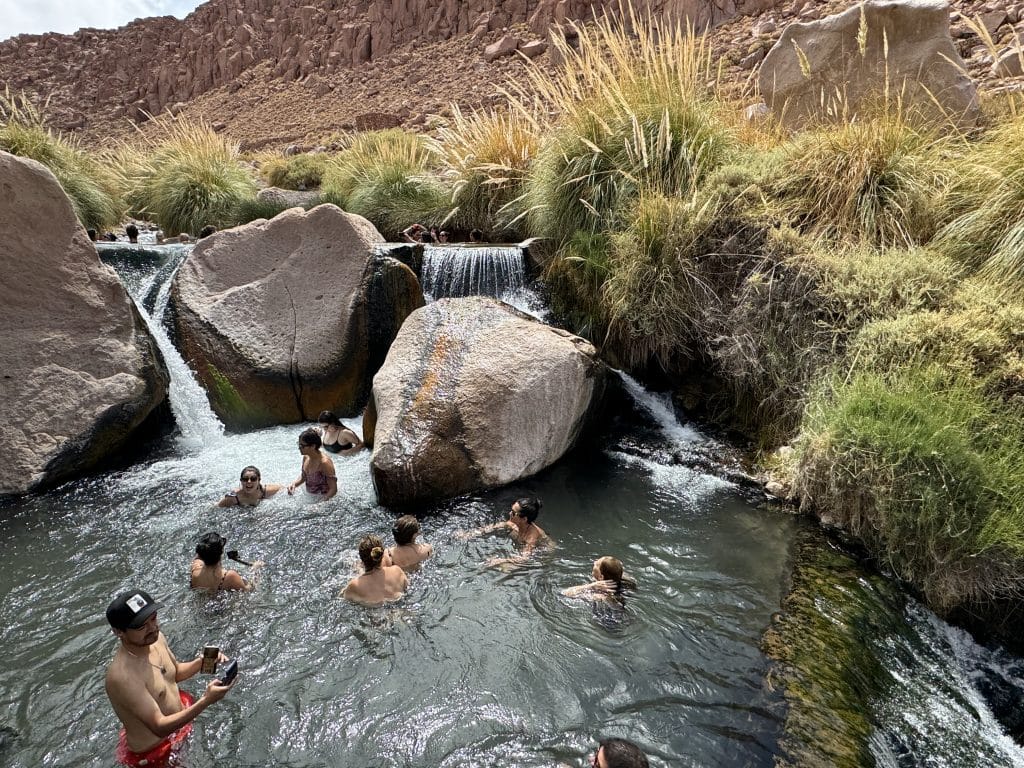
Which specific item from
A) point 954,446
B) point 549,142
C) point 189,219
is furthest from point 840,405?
point 189,219

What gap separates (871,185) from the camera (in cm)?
503

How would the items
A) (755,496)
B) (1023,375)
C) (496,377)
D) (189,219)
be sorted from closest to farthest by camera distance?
(1023,375) < (755,496) < (496,377) < (189,219)

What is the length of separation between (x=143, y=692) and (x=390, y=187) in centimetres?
915

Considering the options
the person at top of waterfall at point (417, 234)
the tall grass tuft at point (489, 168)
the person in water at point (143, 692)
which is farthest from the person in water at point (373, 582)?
the person at top of waterfall at point (417, 234)

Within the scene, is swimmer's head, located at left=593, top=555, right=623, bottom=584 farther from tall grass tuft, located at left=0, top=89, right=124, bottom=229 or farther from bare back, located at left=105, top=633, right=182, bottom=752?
tall grass tuft, located at left=0, top=89, right=124, bottom=229

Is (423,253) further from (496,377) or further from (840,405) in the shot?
(840,405)

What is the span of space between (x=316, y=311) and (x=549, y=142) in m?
3.40

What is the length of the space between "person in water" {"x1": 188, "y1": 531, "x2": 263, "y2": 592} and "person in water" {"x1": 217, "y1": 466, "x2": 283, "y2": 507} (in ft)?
3.32

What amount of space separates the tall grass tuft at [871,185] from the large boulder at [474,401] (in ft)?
7.90

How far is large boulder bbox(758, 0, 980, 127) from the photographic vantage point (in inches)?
247

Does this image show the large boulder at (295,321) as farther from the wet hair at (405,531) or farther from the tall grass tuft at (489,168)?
the wet hair at (405,531)

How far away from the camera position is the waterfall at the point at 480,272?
7.03 m

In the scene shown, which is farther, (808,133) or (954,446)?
(808,133)

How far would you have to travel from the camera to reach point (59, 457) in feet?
16.3
